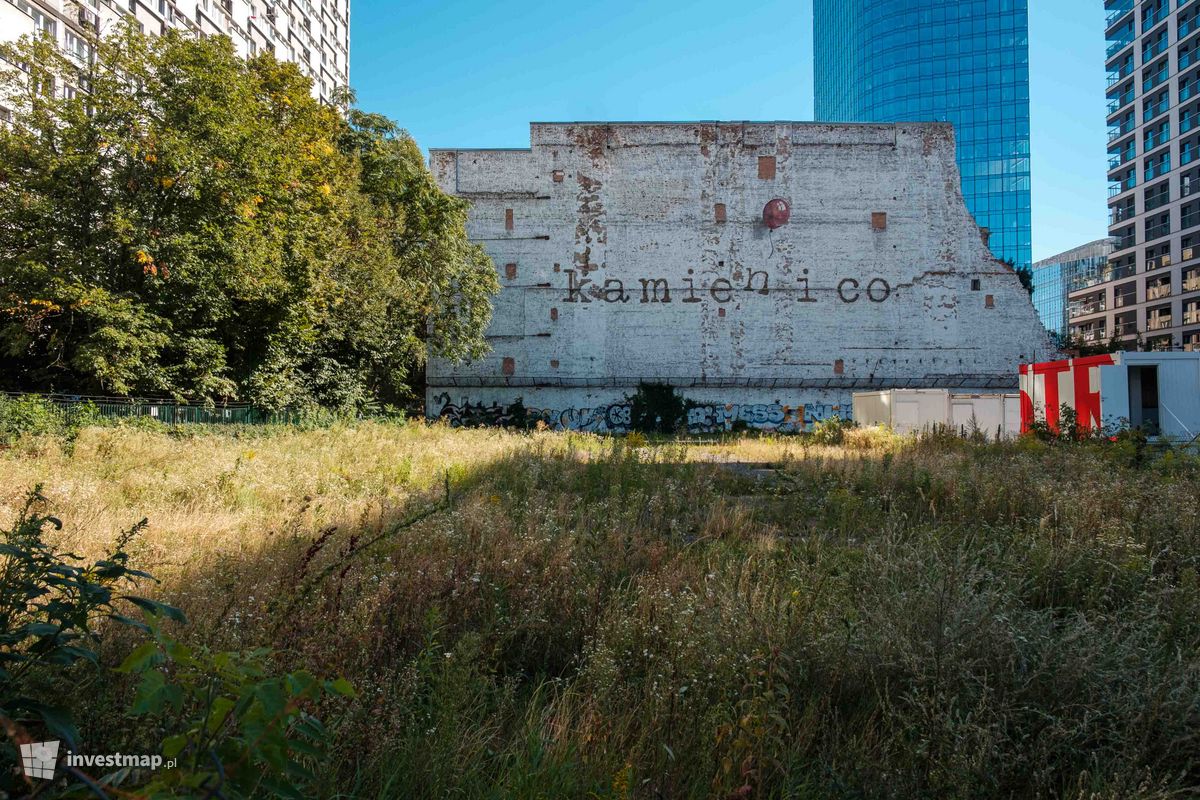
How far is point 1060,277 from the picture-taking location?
91750mm

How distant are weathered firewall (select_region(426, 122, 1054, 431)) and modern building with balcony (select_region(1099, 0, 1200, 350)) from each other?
113 feet

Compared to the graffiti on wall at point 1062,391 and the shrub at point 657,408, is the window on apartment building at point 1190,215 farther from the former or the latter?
the shrub at point 657,408

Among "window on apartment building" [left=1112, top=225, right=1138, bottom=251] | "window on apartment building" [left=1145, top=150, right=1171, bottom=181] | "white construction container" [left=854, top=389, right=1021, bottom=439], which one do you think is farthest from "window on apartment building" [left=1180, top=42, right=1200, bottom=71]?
"white construction container" [left=854, top=389, right=1021, bottom=439]

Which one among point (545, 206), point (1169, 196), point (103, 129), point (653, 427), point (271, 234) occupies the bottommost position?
point (653, 427)

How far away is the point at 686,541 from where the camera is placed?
5602 millimetres

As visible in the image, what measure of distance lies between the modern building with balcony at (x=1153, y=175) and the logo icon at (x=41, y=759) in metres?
66.2

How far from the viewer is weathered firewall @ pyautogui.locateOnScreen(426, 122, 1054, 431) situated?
1156 inches

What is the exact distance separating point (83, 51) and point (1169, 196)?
76604mm

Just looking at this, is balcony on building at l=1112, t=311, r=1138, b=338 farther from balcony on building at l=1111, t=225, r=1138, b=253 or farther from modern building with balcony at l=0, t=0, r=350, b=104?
modern building with balcony at l=0, t=0, r=350, b=104

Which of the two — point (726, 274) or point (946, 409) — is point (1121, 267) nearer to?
point (726, 274)

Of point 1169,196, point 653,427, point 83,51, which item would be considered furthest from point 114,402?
point 1169,196

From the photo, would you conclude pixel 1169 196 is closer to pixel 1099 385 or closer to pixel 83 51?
pixel 1099 385

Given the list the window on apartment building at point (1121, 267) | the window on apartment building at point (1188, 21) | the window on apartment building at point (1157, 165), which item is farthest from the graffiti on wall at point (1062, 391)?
the window on apartment building at point (1188, 21)

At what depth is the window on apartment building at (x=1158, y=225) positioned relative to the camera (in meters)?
56.1
